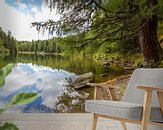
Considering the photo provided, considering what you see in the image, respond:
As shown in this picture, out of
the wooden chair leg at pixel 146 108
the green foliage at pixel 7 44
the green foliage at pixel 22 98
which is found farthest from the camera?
the green foliage at pixel 7 44

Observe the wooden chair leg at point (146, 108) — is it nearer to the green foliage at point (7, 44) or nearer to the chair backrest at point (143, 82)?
the chair backrest at point (143, 82)

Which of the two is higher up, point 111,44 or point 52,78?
point 111,44

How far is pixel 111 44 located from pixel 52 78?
91cm

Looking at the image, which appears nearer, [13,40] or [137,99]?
[137,99]

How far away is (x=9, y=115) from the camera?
13.9ft

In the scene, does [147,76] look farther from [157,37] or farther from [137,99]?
[157,37]

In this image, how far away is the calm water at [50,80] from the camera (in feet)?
14.1

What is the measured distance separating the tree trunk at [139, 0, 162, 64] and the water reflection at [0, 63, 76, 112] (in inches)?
39.3

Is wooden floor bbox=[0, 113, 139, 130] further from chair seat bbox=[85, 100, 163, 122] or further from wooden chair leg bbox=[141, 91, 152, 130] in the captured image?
wooden chair leg bbox=[141, 91, 152, 130]

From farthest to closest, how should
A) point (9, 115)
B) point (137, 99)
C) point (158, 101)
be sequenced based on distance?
point (9, 115) → point (137, 99) → point (158, 101)

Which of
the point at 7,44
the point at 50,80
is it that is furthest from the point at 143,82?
the point at 7,44

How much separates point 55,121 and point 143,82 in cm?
133

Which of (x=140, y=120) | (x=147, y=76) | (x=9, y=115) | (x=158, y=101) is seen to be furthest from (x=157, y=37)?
(x=9, y=115)

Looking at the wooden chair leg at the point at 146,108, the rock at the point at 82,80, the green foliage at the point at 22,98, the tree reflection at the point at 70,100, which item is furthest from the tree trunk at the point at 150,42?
the green foliage at the point at 22,98
